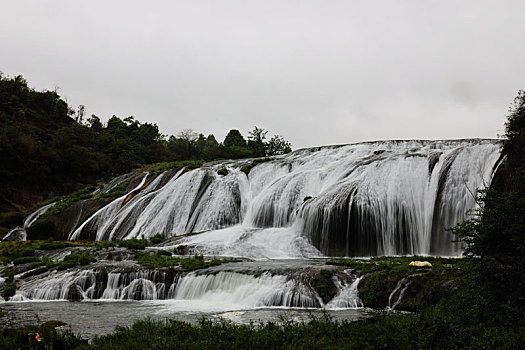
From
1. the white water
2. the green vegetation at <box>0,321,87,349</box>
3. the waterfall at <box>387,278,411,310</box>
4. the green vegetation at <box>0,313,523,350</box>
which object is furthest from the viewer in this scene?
the white water

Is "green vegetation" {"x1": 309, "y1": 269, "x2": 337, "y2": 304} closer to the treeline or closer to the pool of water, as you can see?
the pool of water

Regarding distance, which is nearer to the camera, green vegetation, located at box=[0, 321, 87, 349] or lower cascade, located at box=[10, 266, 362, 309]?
green vegetation, located at box=[0, 321, 87, 349]

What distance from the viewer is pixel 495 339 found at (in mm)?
6707

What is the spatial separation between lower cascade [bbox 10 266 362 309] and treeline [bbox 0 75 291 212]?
38.8 m

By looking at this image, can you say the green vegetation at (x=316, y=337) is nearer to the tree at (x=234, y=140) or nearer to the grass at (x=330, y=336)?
the grass at (x=330, y=336)

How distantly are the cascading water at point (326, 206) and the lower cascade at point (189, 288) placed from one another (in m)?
7.59

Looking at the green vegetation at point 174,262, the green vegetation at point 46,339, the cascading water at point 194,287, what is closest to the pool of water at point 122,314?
the cascading water at point 194,287

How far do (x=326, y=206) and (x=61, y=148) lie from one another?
160 ft

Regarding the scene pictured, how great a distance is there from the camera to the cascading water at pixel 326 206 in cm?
2395

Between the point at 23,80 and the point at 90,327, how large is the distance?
3557 inches

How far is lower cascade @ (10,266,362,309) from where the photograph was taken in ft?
49.2

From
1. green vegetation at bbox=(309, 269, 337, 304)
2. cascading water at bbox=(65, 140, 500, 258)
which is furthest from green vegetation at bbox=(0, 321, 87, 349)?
cascading water at bbox=(65, 140, 500, 258)

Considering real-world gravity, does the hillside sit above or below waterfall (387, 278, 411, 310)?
above

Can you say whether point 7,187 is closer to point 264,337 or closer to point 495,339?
point 264,337
